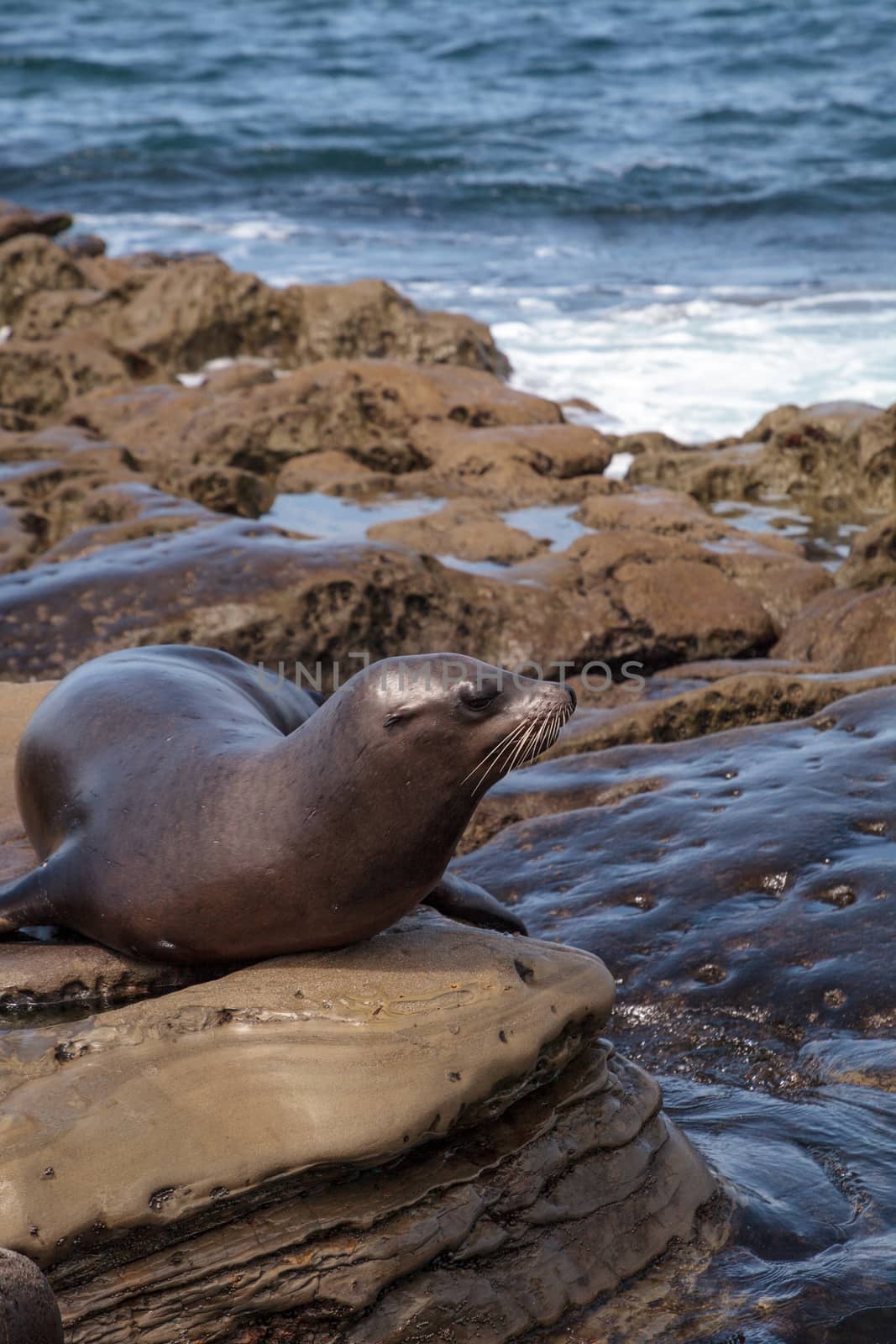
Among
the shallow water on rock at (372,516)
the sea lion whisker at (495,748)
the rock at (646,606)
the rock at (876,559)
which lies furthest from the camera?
the shallow water on rock at (372,516)

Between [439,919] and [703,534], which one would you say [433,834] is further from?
[703,534]

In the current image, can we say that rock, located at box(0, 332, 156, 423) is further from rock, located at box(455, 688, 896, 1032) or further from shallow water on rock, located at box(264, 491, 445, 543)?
rock, located at box(455, 688, 896, 1032)

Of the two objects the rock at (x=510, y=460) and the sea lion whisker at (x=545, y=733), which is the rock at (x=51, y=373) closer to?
the rock at (x=510, y=460)

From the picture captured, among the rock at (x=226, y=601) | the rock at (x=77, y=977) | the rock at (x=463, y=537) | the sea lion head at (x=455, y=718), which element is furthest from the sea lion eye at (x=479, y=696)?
the rock at (x=463, y=537)

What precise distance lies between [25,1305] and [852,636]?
6.40 m

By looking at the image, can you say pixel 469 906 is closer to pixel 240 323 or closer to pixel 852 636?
pixel 852 636

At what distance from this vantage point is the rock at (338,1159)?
3.11 m

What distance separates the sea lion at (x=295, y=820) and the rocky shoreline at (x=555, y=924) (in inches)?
5.8

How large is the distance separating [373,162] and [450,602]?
27.5m

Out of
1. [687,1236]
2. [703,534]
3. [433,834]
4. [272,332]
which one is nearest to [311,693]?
[433,834]

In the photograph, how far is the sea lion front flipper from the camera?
13.8 feet

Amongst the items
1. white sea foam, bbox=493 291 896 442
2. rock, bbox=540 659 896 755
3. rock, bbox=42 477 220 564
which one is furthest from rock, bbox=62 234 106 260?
rock, bbox=540 659 896 755

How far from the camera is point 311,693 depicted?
18.3ft

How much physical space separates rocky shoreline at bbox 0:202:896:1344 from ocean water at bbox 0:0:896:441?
655 cm
